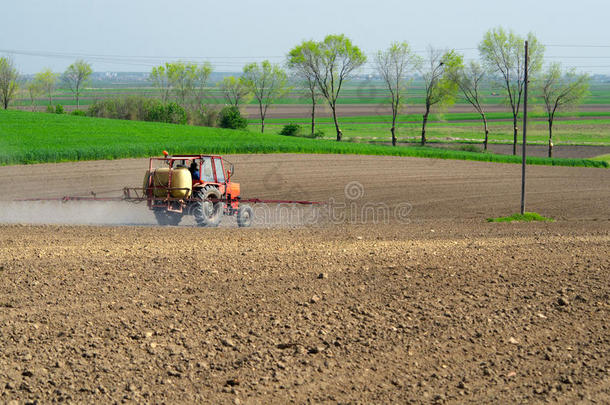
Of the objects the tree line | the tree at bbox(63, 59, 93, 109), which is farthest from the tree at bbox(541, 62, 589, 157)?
the tree at bbox(63, 59, 93, 109)

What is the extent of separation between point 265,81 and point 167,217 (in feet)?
235

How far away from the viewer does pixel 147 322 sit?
8547mm

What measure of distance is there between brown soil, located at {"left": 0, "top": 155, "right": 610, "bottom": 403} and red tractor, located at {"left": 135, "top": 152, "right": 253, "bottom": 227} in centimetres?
170

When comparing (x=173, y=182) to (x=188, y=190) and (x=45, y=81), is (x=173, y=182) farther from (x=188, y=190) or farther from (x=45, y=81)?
(x=45, y=81)

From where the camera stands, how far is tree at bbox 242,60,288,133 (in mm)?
88688

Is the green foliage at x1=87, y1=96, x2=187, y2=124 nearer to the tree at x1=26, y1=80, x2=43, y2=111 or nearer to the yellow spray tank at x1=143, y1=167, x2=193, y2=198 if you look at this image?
the tree at x1=26, y1=80, x2=43, y2=111

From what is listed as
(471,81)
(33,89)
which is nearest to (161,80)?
(33,89)

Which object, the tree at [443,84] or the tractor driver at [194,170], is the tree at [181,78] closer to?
the tree at [443,84]

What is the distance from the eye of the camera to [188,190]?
18172mm

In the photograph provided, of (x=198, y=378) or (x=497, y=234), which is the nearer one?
(x=198, y=378)

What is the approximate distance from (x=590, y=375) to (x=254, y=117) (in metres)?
115

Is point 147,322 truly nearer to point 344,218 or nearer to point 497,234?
point 497,234

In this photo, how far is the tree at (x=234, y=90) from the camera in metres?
91.5

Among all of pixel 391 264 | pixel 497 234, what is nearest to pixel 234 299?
pixel 391 264
